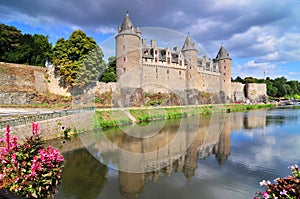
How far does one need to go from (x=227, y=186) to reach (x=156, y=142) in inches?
259

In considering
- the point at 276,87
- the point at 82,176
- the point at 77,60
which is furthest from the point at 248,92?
the point at 82,176

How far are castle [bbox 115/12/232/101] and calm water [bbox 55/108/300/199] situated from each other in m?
14.8

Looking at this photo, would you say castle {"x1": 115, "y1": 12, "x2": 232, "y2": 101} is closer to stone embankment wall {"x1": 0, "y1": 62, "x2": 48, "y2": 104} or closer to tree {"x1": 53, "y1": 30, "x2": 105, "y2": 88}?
tree {"x1": 53, "y1": 30, "x2": 105, "y2": 88}

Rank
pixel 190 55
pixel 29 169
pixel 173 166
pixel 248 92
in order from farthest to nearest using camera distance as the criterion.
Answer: pixel 248 92, pixel 190 55, pixel 173 166, pixel 29 169

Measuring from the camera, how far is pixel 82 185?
6.59m

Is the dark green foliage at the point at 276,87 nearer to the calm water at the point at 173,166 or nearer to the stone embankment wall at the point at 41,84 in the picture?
the stone embankment wall at the point at 41,84

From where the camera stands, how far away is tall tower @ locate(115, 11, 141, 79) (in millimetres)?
26469

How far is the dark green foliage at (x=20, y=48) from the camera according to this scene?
22.8 meters

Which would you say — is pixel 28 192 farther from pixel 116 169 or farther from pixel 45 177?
pixel 116 169

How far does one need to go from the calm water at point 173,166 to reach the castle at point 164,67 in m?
14.8

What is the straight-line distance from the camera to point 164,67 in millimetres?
32688

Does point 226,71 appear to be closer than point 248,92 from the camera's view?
Yes

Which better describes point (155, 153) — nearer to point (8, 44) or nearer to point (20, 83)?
point (20, 83)

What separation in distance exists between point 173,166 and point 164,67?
25.5 meters
